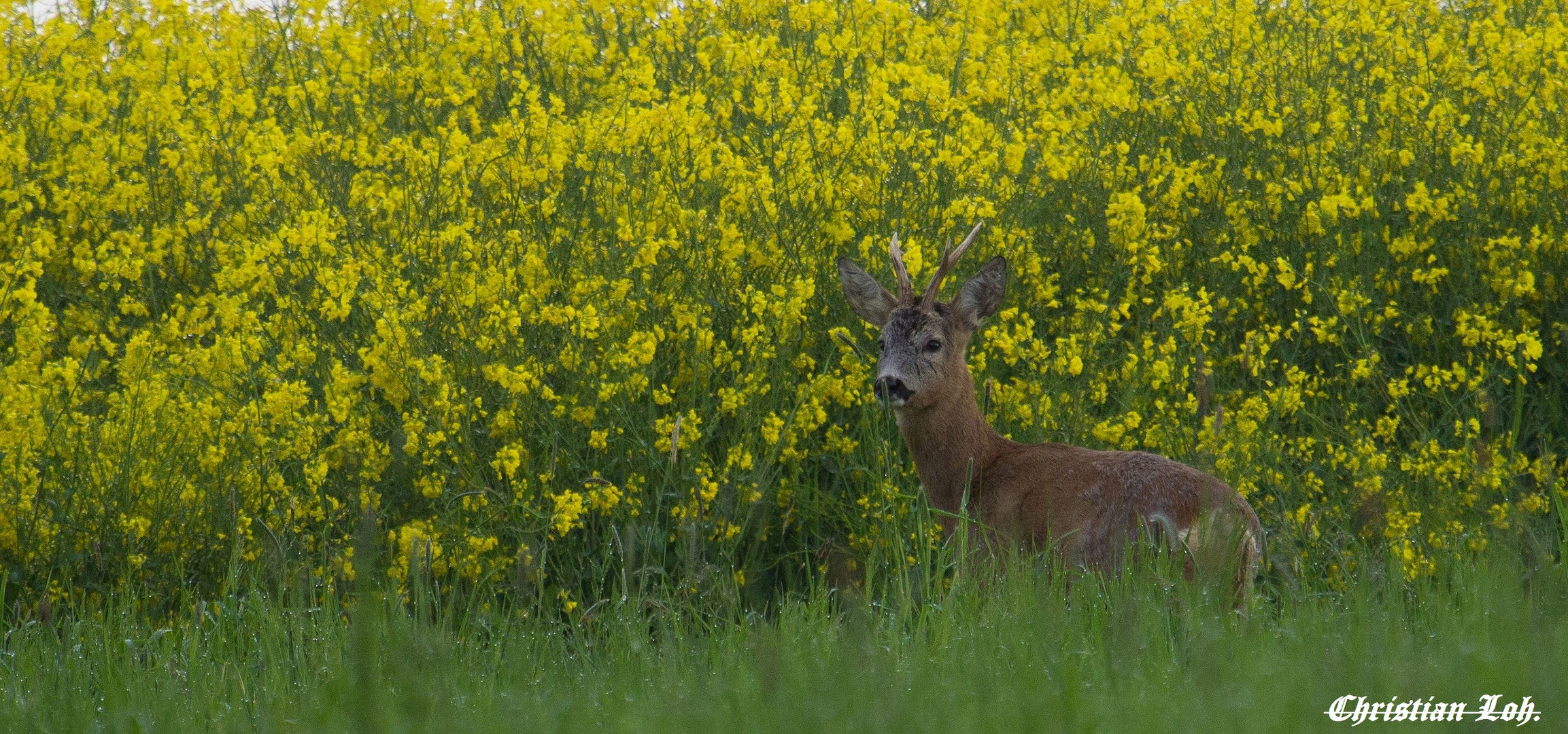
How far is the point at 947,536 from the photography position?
19.1 feet

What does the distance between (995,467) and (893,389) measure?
0.44 meters

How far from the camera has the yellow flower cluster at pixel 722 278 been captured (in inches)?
226

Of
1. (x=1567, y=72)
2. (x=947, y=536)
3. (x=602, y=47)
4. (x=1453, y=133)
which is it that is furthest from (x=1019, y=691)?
(x=602, y=47)

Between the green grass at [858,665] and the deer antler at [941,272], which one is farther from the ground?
the deer antler at [941,272]

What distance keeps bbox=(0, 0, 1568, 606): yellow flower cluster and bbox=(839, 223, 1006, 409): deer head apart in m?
0.20

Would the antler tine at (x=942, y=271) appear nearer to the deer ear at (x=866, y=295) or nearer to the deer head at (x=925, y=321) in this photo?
the deer head at (x=925, y=321)

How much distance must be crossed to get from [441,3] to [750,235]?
3.23m
